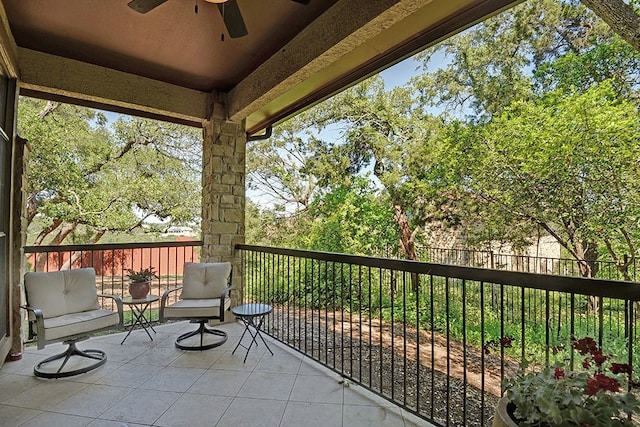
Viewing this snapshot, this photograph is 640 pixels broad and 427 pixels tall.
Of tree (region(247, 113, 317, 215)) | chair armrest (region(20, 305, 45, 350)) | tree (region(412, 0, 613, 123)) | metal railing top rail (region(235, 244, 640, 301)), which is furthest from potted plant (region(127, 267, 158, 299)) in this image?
tree (region(412, 0, 613, 123))

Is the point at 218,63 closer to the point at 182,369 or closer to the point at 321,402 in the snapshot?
the point at 182,369

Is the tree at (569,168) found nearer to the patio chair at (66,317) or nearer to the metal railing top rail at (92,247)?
the metal railing top rail at (92,247)

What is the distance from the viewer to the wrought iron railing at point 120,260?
4.61m

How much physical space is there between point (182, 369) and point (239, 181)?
2.46 metres

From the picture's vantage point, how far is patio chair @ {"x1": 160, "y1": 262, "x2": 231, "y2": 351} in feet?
10.8

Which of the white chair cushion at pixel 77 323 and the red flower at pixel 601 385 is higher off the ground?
the red flower at pixel 601 385

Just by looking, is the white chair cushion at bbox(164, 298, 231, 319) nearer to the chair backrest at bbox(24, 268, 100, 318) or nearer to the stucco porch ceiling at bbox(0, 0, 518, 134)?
the chair backrest at bbox(24, 268, 100, 318)

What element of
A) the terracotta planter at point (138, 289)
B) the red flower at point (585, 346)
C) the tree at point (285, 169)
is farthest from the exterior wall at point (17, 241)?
A: the tree at point (285, 169)

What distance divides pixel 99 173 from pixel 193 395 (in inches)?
336

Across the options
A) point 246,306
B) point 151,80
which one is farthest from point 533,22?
point 246,306

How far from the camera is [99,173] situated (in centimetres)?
890

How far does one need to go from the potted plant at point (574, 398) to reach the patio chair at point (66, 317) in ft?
10.1

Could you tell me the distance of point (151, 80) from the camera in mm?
3961

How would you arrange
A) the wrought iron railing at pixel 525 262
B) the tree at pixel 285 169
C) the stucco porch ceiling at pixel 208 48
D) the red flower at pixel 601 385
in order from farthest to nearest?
1. the tree at pixel 285 169
2. the wrought iron railing at pixel 525 262
3. the stucco porch ceiling at pixel 208 48
4. the red flower at pixel 601 385
